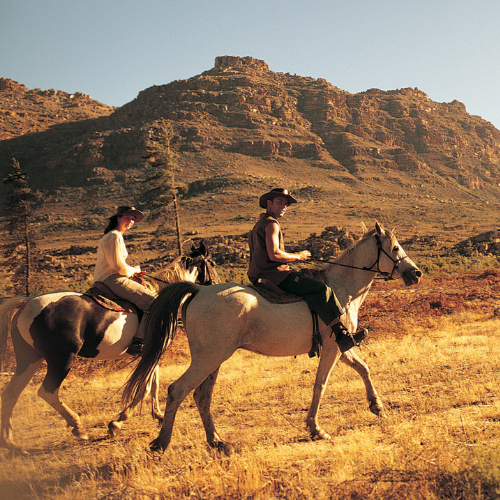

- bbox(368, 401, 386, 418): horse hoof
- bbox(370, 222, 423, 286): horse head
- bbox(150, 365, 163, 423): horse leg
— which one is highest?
bbox(370, 222, 423, 286): horse head

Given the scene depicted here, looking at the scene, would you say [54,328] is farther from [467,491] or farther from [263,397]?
[467,491]

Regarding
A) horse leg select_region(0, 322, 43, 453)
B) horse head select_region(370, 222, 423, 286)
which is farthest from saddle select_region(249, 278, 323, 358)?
horse leg select_region(0, 322, 43, 453)

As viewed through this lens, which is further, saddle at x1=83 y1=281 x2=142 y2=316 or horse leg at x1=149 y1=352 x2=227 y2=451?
saddle at x1=83 y1=281 x2=142 y2=316

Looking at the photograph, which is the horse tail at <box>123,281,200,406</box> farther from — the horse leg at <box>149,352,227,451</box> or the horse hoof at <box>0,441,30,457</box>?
the horse hoof at <box>0,441,30,457</box>

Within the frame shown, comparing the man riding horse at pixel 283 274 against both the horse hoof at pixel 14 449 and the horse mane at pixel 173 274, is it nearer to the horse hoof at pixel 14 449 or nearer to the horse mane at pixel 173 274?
the horse mane at pixel 173 274

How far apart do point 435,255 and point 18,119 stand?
150m

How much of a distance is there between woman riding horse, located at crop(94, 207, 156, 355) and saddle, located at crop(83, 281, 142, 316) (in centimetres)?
6

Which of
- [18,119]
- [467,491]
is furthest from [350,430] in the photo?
[18,119]

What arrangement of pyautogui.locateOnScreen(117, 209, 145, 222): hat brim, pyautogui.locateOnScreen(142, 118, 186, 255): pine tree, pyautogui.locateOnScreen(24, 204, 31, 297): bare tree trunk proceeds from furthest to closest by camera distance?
pyautogui.locateOnScreen(142, 118, 186, 255): pine tree < pyautogui.locateOnScreen(24, 204, 31, 297): bare tree trunk < pyautogui.locateOnScreen(117, 209, 145, 222): hat brim

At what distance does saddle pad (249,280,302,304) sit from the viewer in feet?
17.2

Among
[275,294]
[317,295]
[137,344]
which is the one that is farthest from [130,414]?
[317,295]

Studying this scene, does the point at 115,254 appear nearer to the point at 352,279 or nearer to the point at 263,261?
the point at 263,261

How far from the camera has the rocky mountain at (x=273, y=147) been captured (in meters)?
81.3

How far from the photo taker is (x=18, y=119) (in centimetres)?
14088
